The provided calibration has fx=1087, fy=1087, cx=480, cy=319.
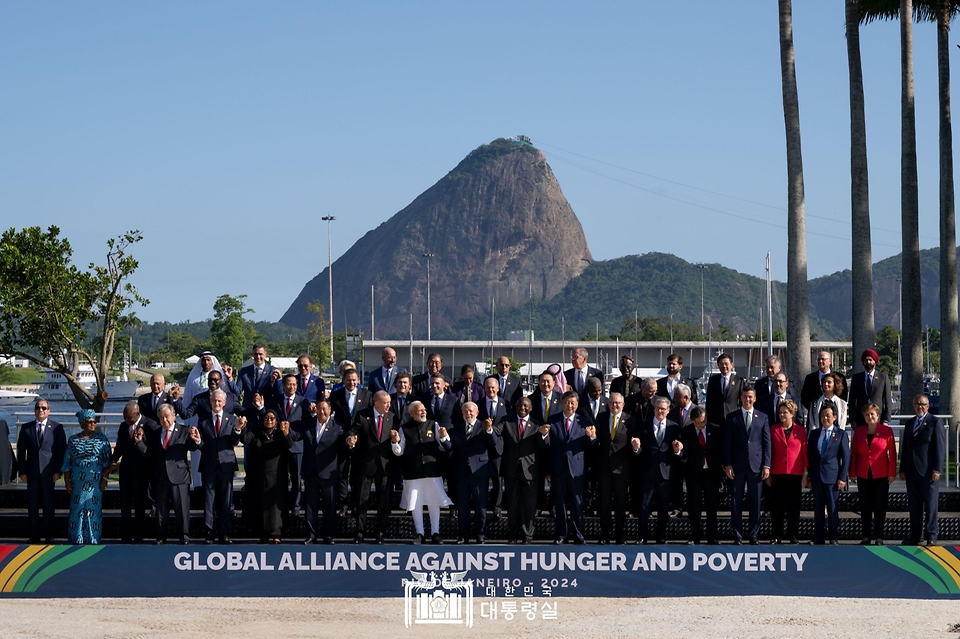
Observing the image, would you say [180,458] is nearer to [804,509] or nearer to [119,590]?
[119,590]

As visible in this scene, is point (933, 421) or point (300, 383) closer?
point (933, 421)

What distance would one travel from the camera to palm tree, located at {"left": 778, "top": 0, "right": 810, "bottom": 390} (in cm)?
1858

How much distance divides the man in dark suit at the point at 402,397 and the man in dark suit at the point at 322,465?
664mm

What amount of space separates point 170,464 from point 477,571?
3.74m

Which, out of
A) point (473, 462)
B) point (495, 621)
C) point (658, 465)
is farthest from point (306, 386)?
point (658, 465)

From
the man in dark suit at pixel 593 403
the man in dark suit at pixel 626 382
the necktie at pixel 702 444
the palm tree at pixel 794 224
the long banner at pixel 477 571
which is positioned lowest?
the long banner at pixel 477 571

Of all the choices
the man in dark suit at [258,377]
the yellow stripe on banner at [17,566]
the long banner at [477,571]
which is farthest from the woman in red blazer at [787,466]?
the yellow stripe on banner at [17,566]

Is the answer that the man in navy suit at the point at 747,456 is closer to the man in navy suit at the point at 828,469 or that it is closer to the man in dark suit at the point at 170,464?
the man in navy suit at the point at 828,469

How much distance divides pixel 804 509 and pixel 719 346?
97.8m

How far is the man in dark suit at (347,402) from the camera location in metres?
12.6

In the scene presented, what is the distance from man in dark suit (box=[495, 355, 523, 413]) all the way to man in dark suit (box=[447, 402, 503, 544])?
56cm

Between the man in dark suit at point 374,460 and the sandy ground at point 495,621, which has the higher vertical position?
the man in dark suit at point 374,460

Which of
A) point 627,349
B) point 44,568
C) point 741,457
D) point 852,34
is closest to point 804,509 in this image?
point 741,457

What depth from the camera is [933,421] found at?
12008mm
